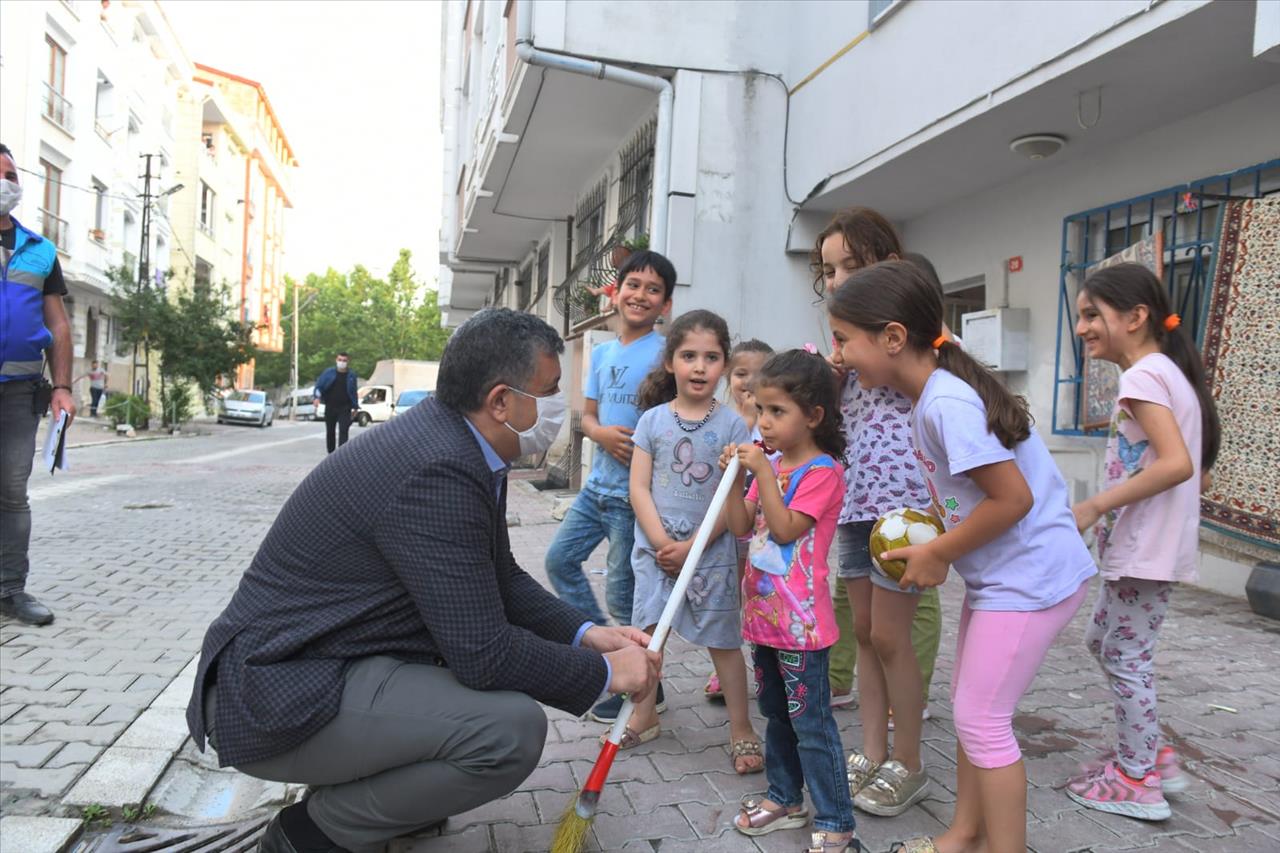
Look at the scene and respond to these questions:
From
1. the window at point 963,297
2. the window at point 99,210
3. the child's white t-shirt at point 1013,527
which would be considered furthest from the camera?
the window at point 99,210

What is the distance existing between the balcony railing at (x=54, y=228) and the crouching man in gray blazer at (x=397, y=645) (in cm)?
2932

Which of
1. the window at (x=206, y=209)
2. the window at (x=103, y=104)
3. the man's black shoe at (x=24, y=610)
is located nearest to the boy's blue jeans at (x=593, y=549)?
the man's black shoe at (x=24, y=610)

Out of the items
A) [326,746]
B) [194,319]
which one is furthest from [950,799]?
[194,319]

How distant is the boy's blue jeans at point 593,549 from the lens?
3498 millimetres

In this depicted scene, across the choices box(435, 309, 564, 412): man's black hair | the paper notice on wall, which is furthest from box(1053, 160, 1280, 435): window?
the paper notice on wall

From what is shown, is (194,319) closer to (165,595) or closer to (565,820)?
(165,595)

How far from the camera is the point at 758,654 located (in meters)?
2.61

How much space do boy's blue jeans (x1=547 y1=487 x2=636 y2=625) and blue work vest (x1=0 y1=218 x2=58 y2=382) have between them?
2849 millimetres

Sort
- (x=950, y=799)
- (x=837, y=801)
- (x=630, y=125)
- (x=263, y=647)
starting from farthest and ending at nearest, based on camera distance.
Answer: (x=630, y=125), (x=950, y=799), (x=837, y=801), (x=263, y=647)

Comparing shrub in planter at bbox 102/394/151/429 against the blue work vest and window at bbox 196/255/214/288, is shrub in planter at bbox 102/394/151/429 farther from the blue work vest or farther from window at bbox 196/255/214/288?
the blue work vest

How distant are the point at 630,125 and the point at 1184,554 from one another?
895 cm

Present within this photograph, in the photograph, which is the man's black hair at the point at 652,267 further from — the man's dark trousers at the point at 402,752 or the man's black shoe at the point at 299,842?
the man's black shoe at the point at 299,842

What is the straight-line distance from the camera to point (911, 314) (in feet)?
7.30

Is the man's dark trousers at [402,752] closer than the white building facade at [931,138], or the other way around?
the man's dark trousers at [402,752]
